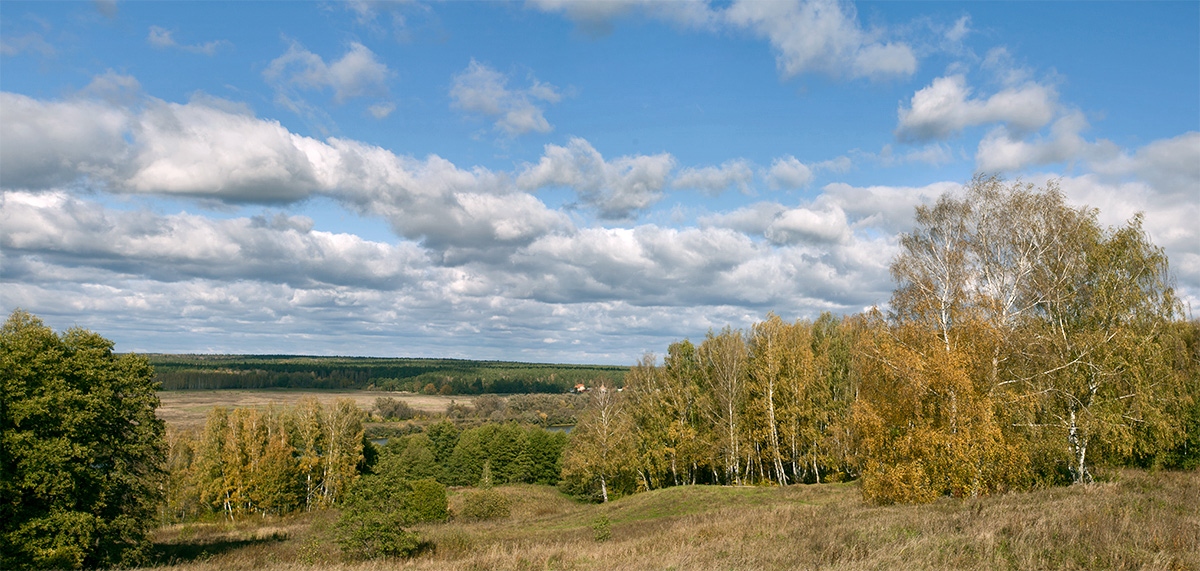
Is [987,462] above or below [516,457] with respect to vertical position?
above

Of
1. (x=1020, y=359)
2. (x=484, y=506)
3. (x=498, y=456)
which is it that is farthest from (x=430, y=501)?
(x=1020, y=359)

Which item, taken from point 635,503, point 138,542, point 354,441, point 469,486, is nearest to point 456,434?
point 469,486

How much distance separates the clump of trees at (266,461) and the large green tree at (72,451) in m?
27.9

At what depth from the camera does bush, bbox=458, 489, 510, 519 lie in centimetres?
5244

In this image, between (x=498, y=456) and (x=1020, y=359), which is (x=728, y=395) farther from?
(x=498, y=456)

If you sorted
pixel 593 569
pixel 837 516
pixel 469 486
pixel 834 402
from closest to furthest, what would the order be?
pixel 593 569, pixel 837 516, pixel 834 402, pixel 469 486

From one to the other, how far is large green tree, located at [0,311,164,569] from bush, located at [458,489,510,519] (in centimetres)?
2485

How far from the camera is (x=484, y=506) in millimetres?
53406

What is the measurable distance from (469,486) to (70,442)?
58376 mm

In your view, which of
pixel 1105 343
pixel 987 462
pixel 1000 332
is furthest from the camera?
pixel 1105 343

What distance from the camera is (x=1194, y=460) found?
97.2 ft

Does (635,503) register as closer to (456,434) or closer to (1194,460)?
(1194,460)

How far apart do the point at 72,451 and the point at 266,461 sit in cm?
3547

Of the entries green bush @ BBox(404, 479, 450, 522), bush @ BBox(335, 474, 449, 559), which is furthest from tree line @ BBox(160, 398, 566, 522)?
bush @ BBox(335, 474, 449, 559)
